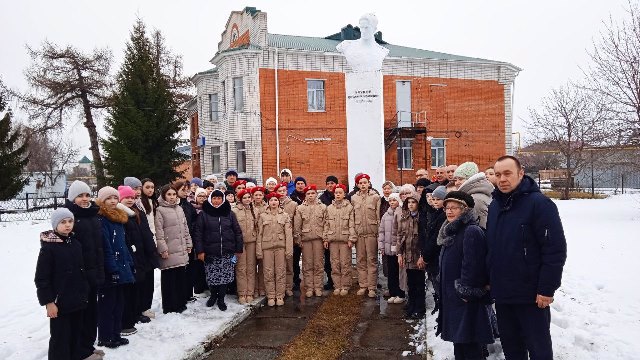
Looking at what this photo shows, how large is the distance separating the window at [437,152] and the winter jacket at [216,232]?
20.2m

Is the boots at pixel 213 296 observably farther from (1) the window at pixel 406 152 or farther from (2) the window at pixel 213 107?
(2) the window at pixel 213 107

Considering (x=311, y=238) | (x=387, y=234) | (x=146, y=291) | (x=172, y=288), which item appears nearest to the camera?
(x=146, y=291)

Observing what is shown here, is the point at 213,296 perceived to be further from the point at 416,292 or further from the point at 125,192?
the point at 416,292

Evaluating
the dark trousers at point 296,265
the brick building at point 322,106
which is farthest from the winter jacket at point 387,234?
the brick building at point 322,106

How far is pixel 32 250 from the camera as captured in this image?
13039 millimetres

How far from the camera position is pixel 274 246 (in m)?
7.11

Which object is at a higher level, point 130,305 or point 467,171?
point 467,171

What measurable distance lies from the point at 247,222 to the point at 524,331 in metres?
4.50

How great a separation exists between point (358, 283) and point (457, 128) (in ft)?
64.8

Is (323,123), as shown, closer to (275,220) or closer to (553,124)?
(553,124)

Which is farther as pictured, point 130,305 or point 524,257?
point 130,305

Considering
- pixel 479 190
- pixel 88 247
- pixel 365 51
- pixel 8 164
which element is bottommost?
pixel 88 247

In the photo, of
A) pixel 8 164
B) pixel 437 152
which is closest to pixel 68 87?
pixel 8 164

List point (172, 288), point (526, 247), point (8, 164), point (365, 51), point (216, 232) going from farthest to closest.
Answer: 1. point (8, 164)
2. point (365, 51)
3. point (216, 232)
4. point (172, 288)
5. point (526, 247)
